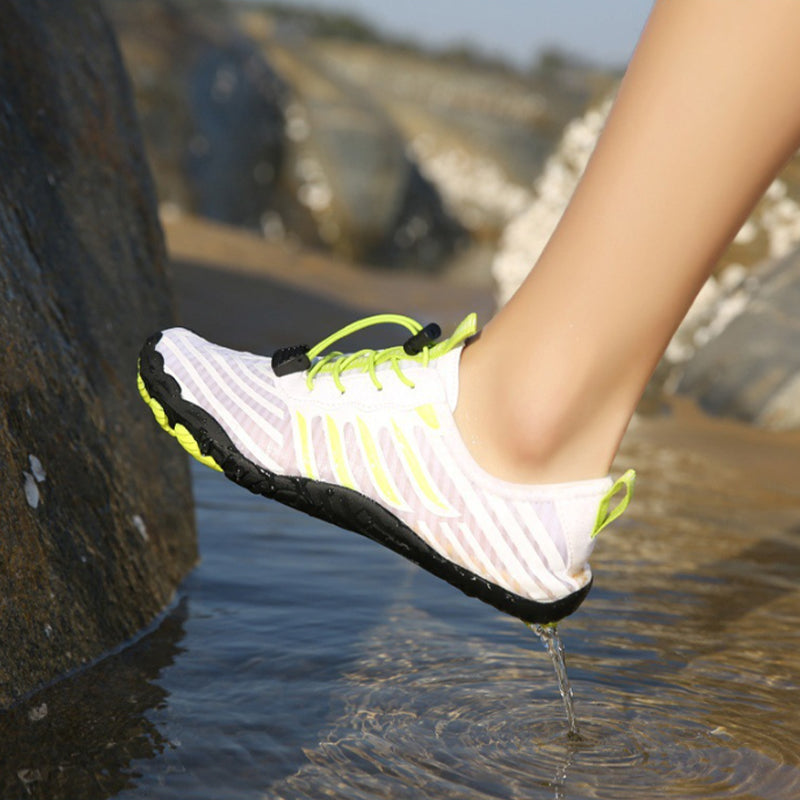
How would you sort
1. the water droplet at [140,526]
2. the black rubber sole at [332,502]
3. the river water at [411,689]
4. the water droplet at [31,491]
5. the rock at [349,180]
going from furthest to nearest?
the rock at [349,180] → the water droplet at [140,526] → the water droplet at [31,491] → the black rubber sole at [332,502] → the river water at [411,689]

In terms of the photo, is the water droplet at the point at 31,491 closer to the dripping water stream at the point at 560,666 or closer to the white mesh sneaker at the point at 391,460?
the white mesh sneaker at the point at 391,460

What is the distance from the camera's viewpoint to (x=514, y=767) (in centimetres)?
188

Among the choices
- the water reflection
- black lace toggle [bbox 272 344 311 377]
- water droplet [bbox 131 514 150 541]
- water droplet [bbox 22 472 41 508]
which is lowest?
water droplet [bbox 131 514 150 541]

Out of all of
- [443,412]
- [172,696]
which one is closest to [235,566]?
[172,696]

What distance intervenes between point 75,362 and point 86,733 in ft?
2.39

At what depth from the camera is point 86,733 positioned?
1.86 m

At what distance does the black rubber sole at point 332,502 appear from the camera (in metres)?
1.92

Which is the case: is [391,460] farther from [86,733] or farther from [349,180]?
[349,180]

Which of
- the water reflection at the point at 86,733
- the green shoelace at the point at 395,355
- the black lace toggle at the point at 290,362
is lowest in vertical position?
the water reflection at the point at 86,733

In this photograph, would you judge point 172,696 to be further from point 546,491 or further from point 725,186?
point 725,186

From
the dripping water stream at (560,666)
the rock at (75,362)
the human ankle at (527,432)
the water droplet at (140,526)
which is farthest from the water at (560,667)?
the water droplet at (140,526)

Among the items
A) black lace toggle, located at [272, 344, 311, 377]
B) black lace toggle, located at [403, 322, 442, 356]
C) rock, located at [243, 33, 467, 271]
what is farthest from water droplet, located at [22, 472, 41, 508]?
rock, located at [243, 33, 467, 271]

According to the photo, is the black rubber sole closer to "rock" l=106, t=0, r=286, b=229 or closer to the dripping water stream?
the dripping water stream

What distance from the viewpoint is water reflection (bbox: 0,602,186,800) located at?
1.71m
